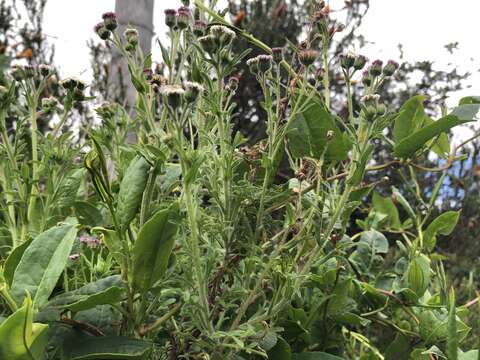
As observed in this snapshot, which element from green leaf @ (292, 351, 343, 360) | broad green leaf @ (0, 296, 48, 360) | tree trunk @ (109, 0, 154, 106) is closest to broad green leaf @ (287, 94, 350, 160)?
green leaf @ (292, 351, 343, 360)

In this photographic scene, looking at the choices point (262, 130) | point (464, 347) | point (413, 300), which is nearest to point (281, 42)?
point (262, 130)

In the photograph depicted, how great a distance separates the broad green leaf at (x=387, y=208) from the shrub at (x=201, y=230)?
26 cm

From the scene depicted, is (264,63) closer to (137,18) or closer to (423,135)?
(423,135)

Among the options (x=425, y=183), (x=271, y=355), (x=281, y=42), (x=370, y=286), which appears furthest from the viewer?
(x=281, y=42)

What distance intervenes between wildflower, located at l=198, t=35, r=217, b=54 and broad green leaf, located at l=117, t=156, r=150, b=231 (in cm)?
12

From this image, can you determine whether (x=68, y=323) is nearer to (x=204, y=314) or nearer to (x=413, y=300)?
(x=204, y=314)

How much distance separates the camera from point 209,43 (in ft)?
1.69

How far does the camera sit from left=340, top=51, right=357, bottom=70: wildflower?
60 centimetres

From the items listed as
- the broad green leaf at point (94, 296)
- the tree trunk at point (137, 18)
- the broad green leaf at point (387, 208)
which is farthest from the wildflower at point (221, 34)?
the tree trunk at point (137, 18)

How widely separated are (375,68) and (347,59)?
3 centimetres

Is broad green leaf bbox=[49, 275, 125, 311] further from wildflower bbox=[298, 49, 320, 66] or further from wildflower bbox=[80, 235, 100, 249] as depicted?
Result: wildflower bbox=[298, 49, 320, 66]

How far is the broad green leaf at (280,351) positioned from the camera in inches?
22.6

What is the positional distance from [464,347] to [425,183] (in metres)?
2.51

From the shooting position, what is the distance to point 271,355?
0.59 metres
